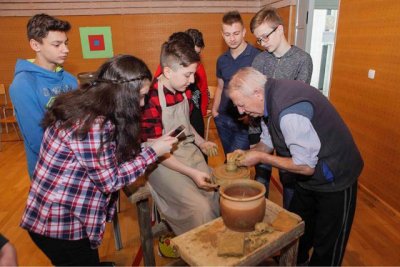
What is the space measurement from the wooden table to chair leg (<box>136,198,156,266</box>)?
1.83ft

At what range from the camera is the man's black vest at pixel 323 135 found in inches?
63.5

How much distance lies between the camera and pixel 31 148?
2.13m

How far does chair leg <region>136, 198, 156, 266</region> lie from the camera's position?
2035mm

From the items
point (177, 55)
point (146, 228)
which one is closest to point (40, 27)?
point (177, 55)

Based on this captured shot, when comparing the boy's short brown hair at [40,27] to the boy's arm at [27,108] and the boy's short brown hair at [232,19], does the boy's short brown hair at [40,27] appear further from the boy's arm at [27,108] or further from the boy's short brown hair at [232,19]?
the boy's short brown hair at [232,19]

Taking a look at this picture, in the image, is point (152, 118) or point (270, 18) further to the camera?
point (270, 18)

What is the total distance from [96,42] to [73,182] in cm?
507

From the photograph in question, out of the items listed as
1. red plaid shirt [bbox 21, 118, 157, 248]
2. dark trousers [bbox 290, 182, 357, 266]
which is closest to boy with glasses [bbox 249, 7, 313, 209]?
dark trousers [bbox 290, 182, 357, 266]

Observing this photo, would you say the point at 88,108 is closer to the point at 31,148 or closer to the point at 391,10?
the point at 31,148

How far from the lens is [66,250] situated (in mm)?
1565

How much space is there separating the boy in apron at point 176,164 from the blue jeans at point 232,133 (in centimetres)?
101

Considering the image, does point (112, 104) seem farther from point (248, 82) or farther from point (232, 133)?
point (232, 133)

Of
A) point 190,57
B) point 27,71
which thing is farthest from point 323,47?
point 27,71

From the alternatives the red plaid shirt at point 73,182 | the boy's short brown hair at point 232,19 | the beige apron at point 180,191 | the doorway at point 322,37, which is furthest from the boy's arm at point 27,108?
the doorway at point 322,37
